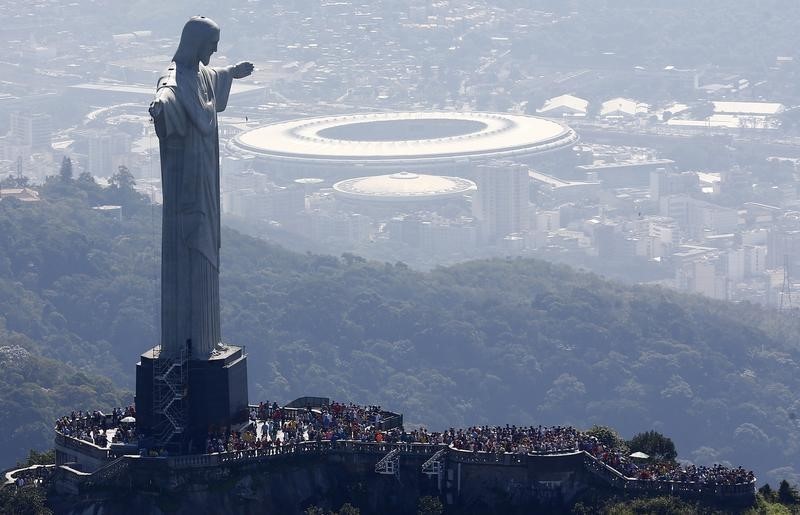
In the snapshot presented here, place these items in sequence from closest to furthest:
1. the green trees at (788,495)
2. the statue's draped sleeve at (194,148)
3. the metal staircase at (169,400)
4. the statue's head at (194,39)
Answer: the green trees at (788,495) → the metal staircase at (169,400) → the statue's draped sleeve at (194,148) → the statue's head at (194,39)

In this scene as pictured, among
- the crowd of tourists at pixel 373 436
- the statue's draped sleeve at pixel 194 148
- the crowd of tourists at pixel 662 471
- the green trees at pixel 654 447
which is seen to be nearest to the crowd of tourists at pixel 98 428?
the crowd of tourists at pixel 373 436

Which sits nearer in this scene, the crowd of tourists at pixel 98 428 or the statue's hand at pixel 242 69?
the crowd of tourists at pixel 98 428

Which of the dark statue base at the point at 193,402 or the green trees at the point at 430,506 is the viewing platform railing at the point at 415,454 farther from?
the dark statue base at the point at 193,402

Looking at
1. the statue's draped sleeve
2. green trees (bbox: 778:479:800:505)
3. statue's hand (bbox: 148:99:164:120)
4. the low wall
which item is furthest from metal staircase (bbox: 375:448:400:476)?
statue's hand (bbox: 148:99:164:120)

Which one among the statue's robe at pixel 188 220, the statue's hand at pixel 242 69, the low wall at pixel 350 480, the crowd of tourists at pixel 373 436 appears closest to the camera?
the low wall at pixel 350 480

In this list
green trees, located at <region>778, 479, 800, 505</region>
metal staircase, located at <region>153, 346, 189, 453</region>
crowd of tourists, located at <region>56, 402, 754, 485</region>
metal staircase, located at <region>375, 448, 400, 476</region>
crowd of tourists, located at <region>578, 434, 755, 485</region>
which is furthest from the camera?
metal staircase, located at <region>153, 346, 189, 453</region>

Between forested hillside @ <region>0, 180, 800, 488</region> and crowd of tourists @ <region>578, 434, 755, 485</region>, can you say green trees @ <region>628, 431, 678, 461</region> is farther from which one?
forested hillside @ <region>0, 180, 800, 488</region>

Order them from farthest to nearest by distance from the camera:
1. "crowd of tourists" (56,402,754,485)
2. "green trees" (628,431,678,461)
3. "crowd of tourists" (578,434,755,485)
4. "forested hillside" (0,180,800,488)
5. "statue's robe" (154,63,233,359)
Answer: "forested hillside" (0,180,800,488) < "green trees" (628,431,678,461) < "statue's robe" (154,63,233,359) < "crowd of tourists" (56,402,754,485) < "crowd of tourists" (578,434,755,485)
